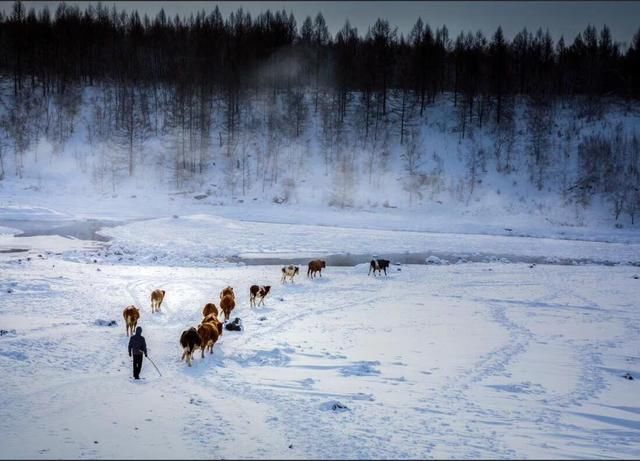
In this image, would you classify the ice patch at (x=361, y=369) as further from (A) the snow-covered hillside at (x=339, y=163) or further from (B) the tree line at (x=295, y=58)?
(B) the tree line at (x=295, y=58)

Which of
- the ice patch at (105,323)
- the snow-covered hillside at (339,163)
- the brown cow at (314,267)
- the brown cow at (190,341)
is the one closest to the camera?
the brown cow at (190,341)

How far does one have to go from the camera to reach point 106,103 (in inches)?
2852

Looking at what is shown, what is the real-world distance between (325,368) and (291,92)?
2790 inches

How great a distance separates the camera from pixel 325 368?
11055 millimetres

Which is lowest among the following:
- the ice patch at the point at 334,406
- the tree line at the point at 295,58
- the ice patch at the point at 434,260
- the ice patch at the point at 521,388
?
the ice patch at the point at 521,388

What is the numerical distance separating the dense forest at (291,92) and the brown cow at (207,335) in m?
44.7

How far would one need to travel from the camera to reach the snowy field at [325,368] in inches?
297

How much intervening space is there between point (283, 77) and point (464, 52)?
31903 mm

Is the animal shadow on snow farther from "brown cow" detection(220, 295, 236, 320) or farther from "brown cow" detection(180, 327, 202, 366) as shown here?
"brown cow" detection(220, 295, 236, 320)

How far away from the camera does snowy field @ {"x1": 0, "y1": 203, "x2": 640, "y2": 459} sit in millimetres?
7535

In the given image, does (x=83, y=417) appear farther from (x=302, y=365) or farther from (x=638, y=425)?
(x=638, y=425)

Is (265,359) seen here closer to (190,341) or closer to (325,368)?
(325,368)

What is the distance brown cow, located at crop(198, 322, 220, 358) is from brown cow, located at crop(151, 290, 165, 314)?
424 cm

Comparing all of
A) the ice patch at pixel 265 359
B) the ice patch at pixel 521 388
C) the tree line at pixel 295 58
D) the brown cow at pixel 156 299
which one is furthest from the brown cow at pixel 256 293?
the tree line at pixel 295 58
